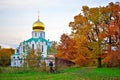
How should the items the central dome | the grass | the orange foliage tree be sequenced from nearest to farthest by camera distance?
1. the grass
2. the orange foliage tree
3. the central dome

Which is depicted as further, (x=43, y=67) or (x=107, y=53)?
(x=107, y=53)

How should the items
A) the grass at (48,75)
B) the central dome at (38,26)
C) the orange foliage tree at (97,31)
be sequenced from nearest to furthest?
the grass at (48,75) < the orange foliage tree at (97,31) < the central dome at (38,26)

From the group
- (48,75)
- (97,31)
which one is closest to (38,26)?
(97,31)

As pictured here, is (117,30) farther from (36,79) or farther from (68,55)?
(36,79)

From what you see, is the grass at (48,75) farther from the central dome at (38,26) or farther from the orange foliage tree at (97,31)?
the central dome at (38,26)

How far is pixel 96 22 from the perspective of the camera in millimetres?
45562

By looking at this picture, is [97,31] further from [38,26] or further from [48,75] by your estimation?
[38,26]

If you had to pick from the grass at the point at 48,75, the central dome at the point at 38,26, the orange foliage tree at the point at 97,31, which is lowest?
the grass at the point at 48,75

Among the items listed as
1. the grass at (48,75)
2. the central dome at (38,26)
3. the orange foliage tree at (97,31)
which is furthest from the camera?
the central dome at (38,26)

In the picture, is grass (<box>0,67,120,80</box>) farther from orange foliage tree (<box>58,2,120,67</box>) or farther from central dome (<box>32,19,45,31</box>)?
central dome (<box>32,19,45,31</box>)

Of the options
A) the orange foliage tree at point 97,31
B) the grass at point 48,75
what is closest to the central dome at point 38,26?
the orange foliage tree at point 97,31

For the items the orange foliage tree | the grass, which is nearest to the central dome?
the orange foliage tree

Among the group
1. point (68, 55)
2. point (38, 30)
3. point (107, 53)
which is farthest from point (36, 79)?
point (38, 30)

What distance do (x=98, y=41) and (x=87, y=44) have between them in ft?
5.34
